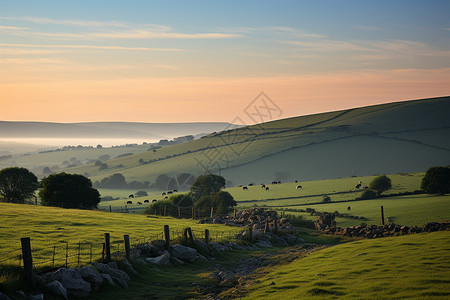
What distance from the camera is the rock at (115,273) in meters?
24.0

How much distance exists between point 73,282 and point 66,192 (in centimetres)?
5984

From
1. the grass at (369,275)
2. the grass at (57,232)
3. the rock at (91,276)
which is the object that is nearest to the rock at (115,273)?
the rock at (91,276)

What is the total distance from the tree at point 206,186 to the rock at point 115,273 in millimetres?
76724

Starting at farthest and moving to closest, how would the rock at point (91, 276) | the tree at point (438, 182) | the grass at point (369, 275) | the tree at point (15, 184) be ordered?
the tree at point (438, 182) < the tree at point (15, 184) < the rock at point (91, 276) < the grass at point (369, 275)

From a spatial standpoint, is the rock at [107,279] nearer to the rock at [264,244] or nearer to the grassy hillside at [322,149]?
the rock at [264,244]

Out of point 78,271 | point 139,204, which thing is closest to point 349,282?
point 78,271

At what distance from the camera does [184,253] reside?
3231 cm

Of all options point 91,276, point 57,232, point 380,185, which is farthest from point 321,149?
point 91,276

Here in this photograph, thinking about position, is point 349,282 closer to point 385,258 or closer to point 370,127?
point 385,258

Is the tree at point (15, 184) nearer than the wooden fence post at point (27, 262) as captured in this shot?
No

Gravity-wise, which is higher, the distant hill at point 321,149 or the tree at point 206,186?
the distant hill at point 321,149

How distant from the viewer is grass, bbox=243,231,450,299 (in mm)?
18284

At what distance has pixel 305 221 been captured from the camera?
217 feet

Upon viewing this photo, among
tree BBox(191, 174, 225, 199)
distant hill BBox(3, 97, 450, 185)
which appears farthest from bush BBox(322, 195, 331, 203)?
distant hill BBox(3, 97, 450, 185)
